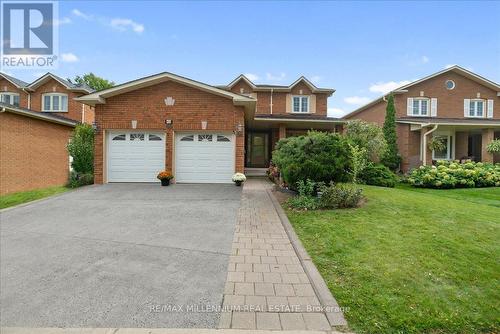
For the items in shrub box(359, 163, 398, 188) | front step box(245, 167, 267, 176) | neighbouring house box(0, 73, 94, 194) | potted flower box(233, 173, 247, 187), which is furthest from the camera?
front step box(245, 167, 267, 176)

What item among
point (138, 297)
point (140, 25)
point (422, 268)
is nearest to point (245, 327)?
point (138, 297)

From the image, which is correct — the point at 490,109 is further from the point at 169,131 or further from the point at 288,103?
the point at 169,131

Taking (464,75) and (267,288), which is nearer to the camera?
(267,288)

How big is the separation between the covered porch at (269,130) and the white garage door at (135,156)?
19.5 ft

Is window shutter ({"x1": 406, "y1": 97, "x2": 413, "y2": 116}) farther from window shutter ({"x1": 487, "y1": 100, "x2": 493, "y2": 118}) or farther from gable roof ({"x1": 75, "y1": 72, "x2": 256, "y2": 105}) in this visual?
gable roof ({"x1": 75, "y1": 72, "x2": 256, "y2": 105})

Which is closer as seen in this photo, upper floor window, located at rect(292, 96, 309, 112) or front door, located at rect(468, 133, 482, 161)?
upper floor window, located at rect(292, 96, 309, 112)

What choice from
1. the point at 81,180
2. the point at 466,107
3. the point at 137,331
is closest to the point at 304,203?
the point at 137,331

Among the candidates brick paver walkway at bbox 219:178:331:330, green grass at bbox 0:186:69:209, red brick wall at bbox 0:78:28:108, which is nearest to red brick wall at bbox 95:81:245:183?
green grass at bbox 0:186:69:209

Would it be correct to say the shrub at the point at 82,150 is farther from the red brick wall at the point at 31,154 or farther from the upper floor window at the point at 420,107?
the upper floor window at the point at 420,107

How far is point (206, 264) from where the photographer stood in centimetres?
385

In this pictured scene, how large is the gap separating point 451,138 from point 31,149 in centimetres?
2565

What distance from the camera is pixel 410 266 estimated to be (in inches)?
Answer: 142

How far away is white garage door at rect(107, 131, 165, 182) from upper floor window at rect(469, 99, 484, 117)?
21888 mm

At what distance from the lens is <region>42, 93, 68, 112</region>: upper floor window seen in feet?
63.0
